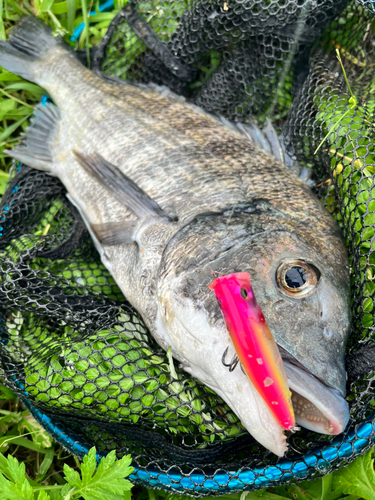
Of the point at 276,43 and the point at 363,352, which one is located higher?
the point at 276,43

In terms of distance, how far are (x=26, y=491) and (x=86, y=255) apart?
1.63 m

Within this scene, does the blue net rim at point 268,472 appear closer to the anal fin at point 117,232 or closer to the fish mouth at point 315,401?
the fish mouth at point 315,401

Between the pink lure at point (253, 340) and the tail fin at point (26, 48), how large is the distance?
3029 millimetres

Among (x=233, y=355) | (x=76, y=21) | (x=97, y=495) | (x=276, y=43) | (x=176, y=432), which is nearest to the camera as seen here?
(x=233, y=355)

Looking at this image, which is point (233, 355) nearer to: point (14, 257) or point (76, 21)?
point (14, 257)

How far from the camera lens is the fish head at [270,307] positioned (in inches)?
69.1

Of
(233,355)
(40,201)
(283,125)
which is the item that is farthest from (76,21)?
(233,355)

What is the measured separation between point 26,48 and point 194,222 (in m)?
2.55

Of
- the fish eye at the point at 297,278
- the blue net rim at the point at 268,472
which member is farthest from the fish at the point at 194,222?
the blue net rim at the point at 268,472

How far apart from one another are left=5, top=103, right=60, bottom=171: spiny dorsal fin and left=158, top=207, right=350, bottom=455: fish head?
5.55 feet

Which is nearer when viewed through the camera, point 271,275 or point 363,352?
point 271,275

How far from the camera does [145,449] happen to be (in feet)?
8.32

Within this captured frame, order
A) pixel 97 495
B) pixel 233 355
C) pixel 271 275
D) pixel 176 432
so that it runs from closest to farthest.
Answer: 1. pixel 233 355
2. pixel 271 275
3. pixel 97 495
4. pixel 176 432

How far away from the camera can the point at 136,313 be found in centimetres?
277
